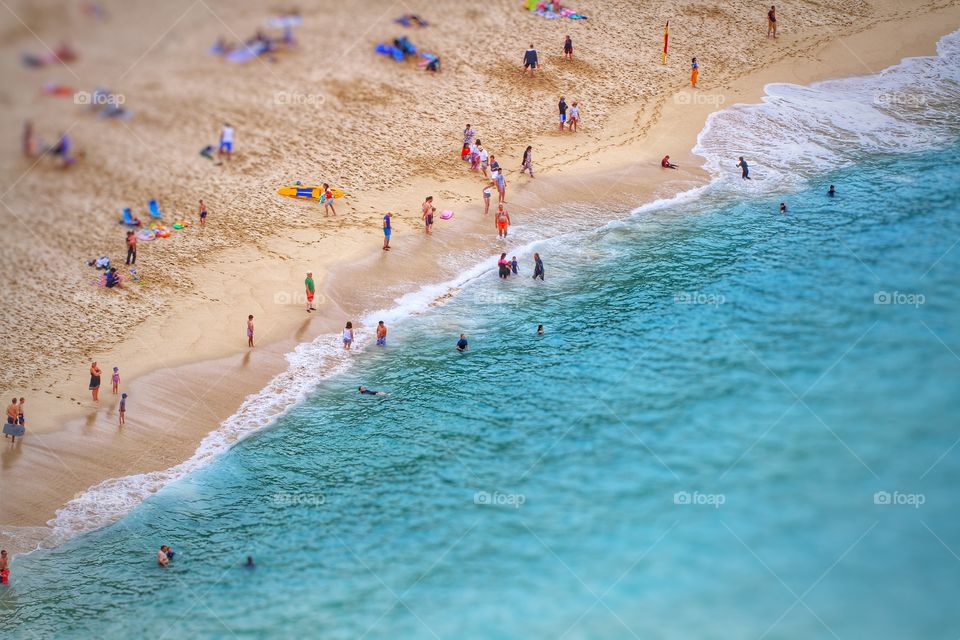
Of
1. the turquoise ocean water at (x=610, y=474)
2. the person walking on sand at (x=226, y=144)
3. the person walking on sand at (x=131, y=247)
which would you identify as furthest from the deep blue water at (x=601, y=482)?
the person walking on sand at (x=226, y=144)

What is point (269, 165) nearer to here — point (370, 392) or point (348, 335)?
point (348, 335)

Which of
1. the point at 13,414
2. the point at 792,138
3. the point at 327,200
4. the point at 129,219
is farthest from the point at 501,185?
the point at 13,414

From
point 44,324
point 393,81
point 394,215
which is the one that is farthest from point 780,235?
point 44,324

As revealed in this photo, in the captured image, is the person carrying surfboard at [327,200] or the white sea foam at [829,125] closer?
the person carrying surfboard at [327,200]

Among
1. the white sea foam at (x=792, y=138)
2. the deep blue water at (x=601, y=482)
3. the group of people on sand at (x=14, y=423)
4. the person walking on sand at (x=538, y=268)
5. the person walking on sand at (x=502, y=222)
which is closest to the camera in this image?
the deep blue water at (x=601, y=482)

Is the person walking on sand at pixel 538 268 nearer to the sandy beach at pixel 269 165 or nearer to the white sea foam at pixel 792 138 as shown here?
the white sea foam at pixel 792 138

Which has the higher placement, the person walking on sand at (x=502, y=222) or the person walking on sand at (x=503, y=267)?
the person walking on sand at (x=502, y=222)

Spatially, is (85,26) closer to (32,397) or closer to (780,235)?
(32,397)

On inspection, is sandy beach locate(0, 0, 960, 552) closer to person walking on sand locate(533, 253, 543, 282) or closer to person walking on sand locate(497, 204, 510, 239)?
person walking on sand locate(497, 204, 510, 239)
